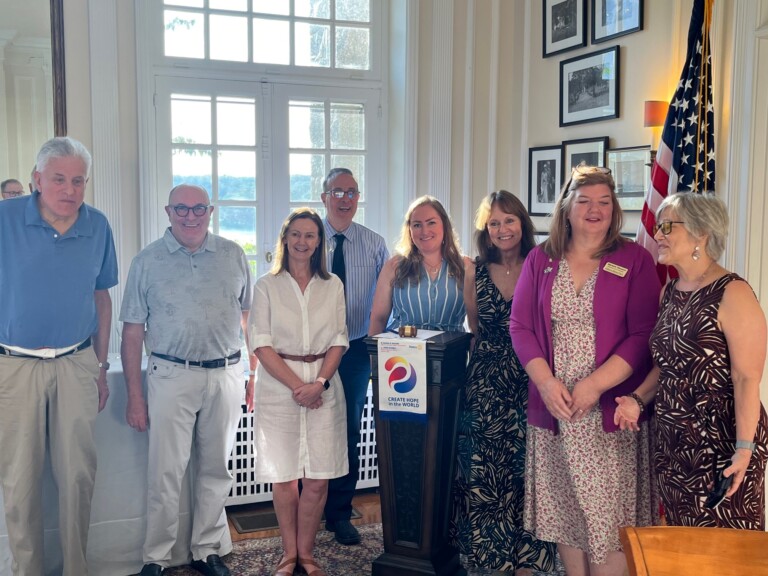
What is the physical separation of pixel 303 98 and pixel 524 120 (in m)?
1.36

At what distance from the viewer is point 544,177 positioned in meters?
4.46

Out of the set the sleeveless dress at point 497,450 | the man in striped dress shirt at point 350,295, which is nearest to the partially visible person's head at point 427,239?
the sleeveless dress at point 497,450

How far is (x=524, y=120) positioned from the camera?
4.61m

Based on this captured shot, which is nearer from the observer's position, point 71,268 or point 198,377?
point 71,268

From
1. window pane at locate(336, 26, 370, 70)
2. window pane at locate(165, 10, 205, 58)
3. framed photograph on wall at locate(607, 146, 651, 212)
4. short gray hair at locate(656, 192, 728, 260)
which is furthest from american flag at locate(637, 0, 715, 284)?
window pane at locate(165, 10, 205, 58)

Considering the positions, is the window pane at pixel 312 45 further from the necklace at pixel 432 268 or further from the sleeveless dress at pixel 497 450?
the sleeveless dress at pixel 497 450

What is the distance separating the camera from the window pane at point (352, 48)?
4664 mm

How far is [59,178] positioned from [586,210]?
1.83 m

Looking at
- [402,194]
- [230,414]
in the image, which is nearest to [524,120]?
[402,194]

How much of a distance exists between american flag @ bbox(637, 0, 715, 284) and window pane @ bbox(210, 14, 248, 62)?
8.12ft

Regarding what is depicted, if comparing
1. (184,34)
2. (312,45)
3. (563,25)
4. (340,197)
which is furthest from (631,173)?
(184,34)

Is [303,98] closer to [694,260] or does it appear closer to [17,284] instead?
[17,284]

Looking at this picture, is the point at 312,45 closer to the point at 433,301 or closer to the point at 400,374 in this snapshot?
the point at 433,301

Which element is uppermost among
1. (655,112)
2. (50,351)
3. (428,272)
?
(655,112)
